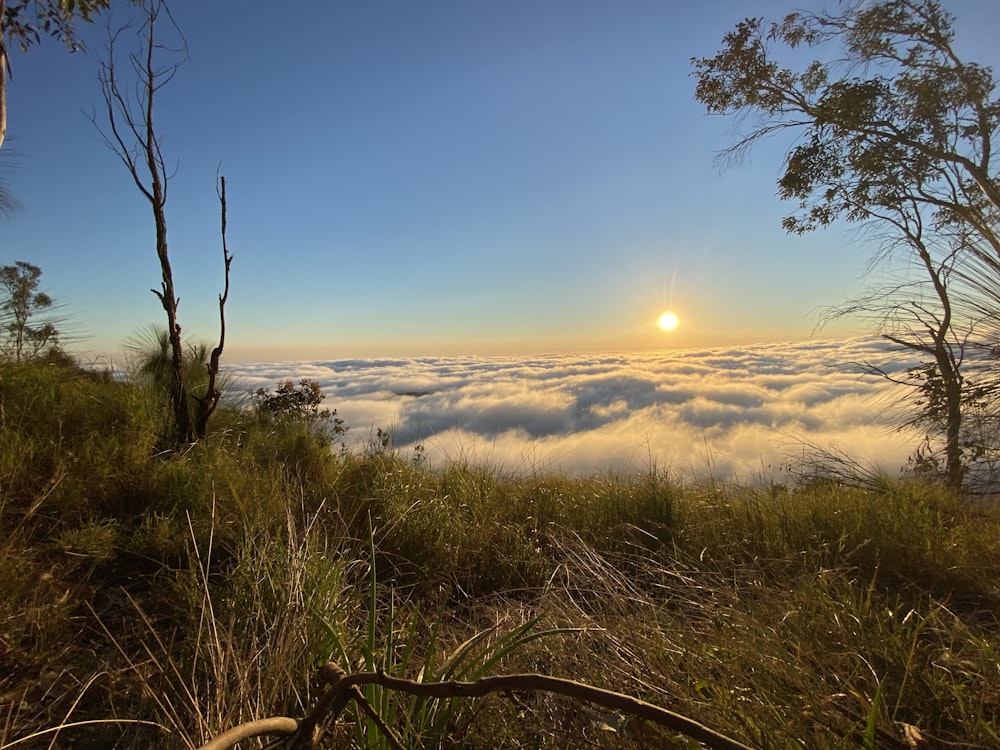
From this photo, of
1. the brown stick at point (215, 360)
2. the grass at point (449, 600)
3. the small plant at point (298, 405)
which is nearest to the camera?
the grass at point (449, 600)

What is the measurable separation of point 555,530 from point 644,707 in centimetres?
375

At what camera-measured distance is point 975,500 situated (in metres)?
3.88

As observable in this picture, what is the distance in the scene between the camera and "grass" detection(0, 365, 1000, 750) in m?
1.42

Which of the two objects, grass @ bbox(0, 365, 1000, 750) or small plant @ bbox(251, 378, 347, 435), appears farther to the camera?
small plant @ bbox(251, 378, 347, 435)

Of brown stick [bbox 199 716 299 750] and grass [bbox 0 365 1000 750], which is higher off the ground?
brown stick [bbox 199 716 299 750]

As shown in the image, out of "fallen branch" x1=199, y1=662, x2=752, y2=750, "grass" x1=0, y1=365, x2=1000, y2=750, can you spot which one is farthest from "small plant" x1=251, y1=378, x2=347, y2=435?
"fallen branch" x1=199, y1=662, x2=752, y2=750

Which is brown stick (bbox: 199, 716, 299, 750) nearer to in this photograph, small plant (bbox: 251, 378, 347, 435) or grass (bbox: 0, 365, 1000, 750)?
grass (bbox: 0, 365, 1000, 750)

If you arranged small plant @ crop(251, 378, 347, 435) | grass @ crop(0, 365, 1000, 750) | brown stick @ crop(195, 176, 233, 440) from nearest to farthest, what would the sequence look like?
1. grass @ crop(0, 365, 1000, 750)
2. brown stick @ crop(195, 176, 233, 440)
3. small plant @ crop(251, 378, 347, 435)

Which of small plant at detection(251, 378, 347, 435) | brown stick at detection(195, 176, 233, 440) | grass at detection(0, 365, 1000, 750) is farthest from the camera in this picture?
small plant at detection(251, 378, 347, 435)

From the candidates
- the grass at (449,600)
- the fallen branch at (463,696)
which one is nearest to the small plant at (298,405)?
the grass at (449,600)

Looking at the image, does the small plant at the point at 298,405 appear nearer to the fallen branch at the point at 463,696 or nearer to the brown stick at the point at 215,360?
the brown stick at the point at 215,360

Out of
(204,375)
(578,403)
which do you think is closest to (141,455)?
(204,375)

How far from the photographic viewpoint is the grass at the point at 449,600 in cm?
142

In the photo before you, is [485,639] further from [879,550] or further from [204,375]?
[204,375]
